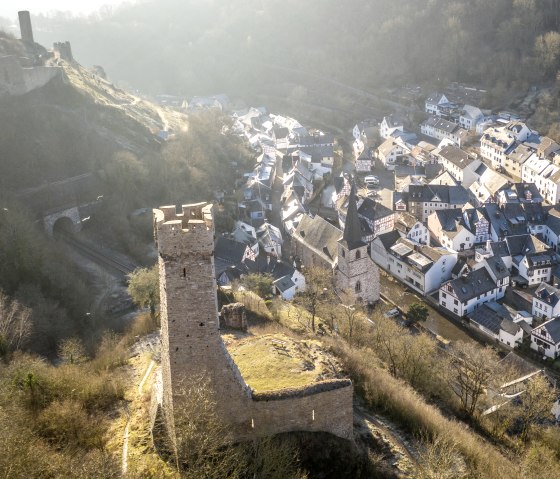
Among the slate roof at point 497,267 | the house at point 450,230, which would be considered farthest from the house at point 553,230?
the slate roof at point 497,267

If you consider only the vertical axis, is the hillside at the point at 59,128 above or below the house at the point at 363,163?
above

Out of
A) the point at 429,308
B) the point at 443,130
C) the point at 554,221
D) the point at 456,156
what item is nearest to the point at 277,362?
the point at 429,308

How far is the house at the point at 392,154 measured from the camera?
199 ft

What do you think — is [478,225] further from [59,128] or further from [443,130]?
[59,128]

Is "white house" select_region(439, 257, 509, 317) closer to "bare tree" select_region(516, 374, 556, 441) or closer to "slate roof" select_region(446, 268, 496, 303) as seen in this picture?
"slate roof" select_region(446, 268, 496, 303)

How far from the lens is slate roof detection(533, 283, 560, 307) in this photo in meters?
34.3

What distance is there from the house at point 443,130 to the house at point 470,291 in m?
29.3

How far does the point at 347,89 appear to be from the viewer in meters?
86.6

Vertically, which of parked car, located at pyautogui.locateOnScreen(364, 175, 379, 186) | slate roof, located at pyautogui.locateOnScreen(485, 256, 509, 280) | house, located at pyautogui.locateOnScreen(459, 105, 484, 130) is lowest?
slate roof, located at pyautogui.locateOnScreen(485, 256, 509, 280)

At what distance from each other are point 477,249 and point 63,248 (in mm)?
27113

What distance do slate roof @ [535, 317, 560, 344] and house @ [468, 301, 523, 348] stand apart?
4.60 feet

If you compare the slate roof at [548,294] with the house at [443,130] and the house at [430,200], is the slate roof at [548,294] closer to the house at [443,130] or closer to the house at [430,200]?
the house at [430,200]

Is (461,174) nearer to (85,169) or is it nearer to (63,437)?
(85,169)

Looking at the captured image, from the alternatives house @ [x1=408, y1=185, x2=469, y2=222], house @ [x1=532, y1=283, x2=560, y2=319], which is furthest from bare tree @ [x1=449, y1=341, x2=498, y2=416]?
house @ [x1=408, y1=185, x2=469, y2=222]
